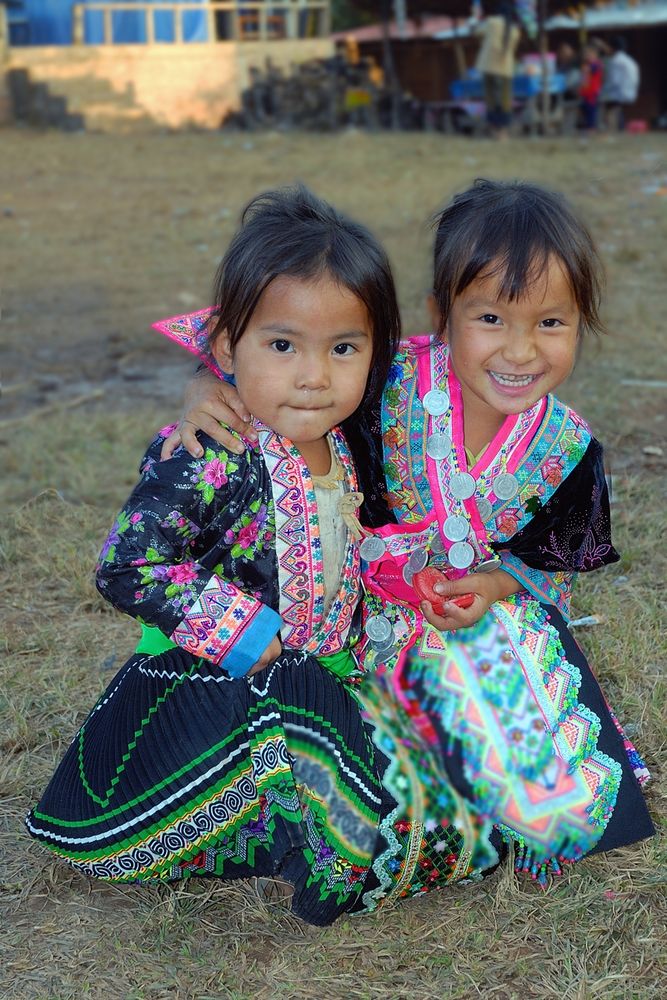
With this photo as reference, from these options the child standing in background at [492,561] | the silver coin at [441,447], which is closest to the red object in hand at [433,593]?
the child standing in background at [492,561]

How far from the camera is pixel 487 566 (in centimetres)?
233

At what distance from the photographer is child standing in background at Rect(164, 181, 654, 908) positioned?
2107mm

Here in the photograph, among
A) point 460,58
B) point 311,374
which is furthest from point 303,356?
point 460,58

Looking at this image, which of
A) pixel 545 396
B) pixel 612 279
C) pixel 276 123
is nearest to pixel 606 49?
pixel 276 123

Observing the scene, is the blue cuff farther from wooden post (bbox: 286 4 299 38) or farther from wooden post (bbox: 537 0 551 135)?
wooden post (bbox: 286 4 299 38)

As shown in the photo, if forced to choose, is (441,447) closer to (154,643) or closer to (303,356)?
(303,356)

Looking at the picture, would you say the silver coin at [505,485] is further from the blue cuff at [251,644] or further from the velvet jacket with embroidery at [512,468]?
the blue cuff at [251,644]

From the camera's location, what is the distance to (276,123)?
16.5 meters

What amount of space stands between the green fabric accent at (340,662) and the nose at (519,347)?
2.21 ft

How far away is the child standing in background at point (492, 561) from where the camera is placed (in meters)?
2.11

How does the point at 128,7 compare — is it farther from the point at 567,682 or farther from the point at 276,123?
the point at 567,682

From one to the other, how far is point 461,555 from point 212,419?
1.93ft

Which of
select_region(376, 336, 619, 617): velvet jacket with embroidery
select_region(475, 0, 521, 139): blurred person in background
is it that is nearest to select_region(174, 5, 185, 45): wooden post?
select_region(475, 0, 521, 139): blurred person in background

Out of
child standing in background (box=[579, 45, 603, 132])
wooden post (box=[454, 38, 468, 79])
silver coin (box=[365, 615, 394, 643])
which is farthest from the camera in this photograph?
wooden post (box=[454, 38, 468, 79])
